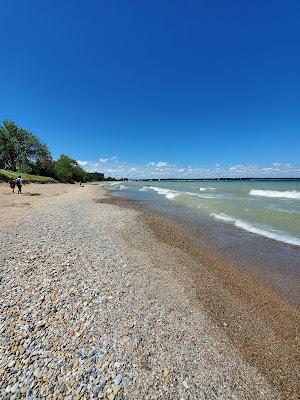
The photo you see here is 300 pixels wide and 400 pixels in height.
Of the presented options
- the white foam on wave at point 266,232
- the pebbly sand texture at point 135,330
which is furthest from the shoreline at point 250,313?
the white foam on wave at point 266,232

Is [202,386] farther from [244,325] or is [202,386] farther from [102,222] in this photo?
[102,222]

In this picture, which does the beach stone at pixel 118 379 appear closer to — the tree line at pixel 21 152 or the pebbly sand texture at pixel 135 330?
the pebbly sand texture at pixel 135 330

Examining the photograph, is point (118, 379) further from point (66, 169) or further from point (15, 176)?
point (66, 169)

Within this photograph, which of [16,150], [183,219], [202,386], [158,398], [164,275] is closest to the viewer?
[158,398]

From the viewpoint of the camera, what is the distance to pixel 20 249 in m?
8.12

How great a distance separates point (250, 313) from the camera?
562 centimetres

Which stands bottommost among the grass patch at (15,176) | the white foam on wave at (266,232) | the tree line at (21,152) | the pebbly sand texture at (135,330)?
the white foam on wave at (266,232)

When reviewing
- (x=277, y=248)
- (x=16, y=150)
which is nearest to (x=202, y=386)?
(x=277, y=248)

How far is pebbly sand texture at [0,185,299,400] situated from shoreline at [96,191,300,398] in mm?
23

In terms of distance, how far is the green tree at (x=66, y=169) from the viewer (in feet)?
→ 320

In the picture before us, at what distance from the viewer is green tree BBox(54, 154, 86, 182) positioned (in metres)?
97.6

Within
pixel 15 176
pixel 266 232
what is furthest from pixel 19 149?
pixel 266 232

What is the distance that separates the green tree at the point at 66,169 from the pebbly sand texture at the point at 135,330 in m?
92.9

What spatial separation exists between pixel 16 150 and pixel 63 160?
41.9 meters
